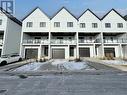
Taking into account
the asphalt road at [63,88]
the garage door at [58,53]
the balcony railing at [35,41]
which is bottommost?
the asphalt road at [63,88]

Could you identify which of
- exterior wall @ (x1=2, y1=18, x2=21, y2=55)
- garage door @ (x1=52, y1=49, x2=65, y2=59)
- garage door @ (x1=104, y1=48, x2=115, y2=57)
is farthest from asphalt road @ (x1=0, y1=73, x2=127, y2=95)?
garage door @ (x1=104, y1=48, x2=115, y2=57)

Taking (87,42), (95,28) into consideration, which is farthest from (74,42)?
(95,28)

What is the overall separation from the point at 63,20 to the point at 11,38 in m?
12.4

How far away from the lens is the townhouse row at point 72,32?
37438mm

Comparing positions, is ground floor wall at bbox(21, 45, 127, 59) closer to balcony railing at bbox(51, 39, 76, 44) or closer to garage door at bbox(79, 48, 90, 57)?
garage door at bbox(79, 48, 90, 57)

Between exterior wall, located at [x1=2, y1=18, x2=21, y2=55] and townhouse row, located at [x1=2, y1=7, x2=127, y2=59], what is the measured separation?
7.87 feet

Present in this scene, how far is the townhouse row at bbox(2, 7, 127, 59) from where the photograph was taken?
3744 cm

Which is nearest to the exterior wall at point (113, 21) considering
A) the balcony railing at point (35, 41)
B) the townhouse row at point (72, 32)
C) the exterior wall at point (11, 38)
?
the townhouse row at point (72, 32)

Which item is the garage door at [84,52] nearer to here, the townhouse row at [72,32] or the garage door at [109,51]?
the townhouse row at [72,32]

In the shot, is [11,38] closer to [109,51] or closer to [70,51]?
[70,51]

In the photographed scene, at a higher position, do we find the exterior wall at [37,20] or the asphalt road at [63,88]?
the exterior wall at [37,20]

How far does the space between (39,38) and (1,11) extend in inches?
418

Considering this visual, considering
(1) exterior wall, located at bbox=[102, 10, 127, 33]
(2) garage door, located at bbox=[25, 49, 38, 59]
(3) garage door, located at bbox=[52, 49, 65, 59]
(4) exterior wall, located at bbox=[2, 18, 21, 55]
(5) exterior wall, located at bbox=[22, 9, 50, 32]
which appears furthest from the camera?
(3) garage door, located at bbox=[52, 49, 65, 59]

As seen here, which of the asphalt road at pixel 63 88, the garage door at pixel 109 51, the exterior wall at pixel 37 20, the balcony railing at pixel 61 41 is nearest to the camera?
the asphalt road at pixel 63 88
